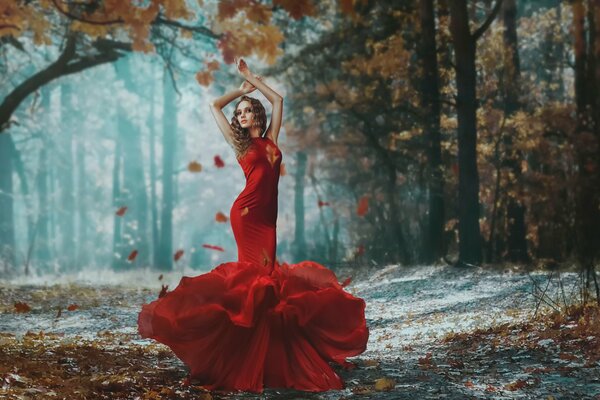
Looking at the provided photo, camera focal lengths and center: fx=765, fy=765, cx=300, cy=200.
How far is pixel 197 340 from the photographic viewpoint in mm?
5637

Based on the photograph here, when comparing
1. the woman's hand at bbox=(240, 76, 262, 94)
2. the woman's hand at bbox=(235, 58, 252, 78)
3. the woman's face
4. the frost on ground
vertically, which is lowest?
the frost on ground

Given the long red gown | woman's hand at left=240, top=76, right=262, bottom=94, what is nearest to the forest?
the long red gown

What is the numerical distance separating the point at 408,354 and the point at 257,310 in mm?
2468

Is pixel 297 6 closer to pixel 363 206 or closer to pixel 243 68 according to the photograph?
pixel 243 68

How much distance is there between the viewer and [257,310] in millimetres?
5617

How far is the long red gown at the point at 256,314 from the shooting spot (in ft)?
18.3

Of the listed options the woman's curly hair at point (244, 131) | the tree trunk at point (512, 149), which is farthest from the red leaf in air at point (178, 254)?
the woman's curly hair at point (244, 131)

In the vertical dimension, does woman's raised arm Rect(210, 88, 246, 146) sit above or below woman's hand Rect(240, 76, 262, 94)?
below

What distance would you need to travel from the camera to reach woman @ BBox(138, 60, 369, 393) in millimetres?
5586

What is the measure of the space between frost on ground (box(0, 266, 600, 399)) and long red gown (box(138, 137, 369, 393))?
0.16 metres

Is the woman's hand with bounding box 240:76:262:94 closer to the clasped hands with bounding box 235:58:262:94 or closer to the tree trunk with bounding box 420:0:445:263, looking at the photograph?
the clasped hands with bounding box 235:58:262:94

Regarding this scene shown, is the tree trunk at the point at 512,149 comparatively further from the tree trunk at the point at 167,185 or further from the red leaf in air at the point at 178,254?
the tree trunk at the point at 167,185

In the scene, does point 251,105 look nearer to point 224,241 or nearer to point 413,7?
point 413,7

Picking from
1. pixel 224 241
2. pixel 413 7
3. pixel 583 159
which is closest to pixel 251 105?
pixel 583 159
